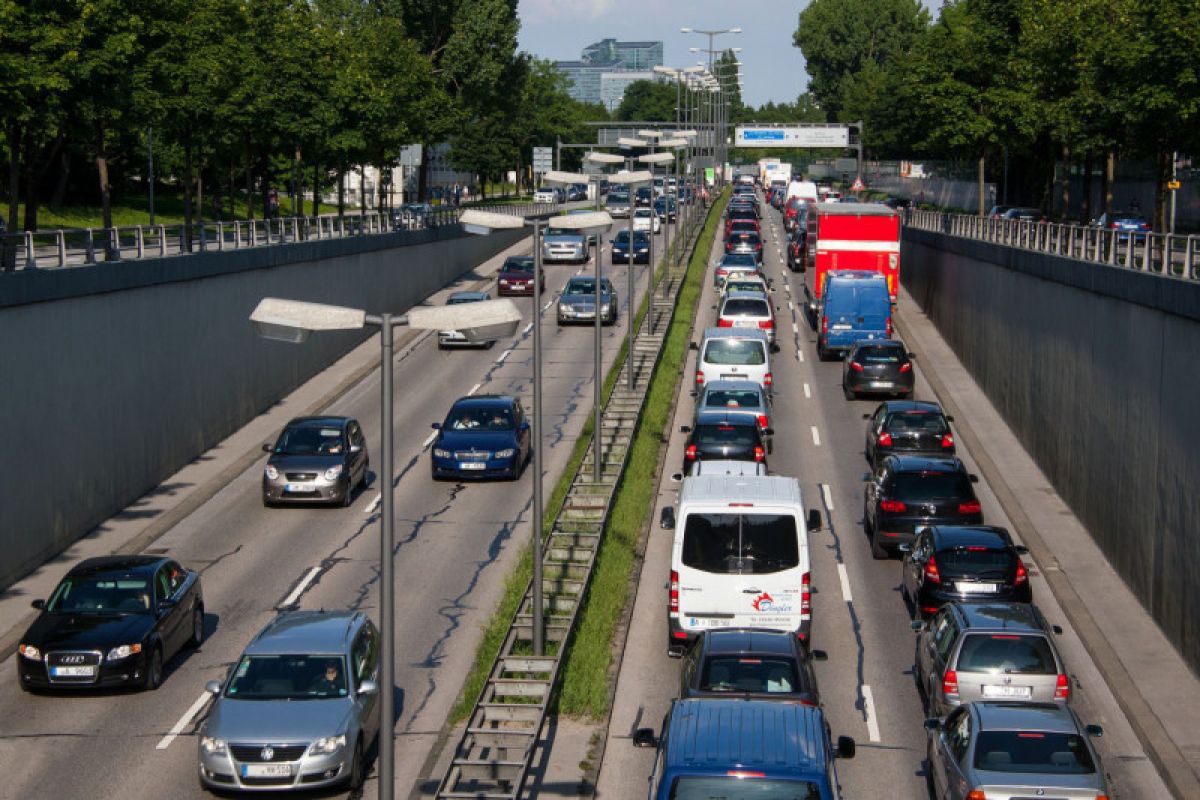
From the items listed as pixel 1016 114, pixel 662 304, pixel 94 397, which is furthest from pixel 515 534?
pixel 1016 114

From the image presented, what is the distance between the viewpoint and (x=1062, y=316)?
108 feet

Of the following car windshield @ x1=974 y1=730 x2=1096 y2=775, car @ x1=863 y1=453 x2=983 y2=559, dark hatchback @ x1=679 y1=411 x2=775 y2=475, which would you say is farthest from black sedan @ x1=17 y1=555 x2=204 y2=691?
dark hatchback @ x1=679 y1=411 x2=775 y2=475

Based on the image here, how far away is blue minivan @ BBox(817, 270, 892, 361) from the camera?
45.6m

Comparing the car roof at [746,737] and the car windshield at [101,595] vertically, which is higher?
the car roof at [746,737]

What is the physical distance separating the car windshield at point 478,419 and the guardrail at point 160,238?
7.36 meters

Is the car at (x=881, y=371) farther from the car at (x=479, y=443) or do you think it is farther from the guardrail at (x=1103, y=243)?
the car at (x=479, y=443)

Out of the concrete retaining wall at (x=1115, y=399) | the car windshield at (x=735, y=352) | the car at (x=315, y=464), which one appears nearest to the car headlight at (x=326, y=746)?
the concrete retaining wall at (x=1115, y=399)

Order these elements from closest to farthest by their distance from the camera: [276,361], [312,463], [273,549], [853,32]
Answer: [273,549] < [312,463] < [276,361] < [853,32]

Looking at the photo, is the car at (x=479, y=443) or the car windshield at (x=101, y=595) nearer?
the car windshield at (x=101, y=595)

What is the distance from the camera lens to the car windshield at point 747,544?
20609mm

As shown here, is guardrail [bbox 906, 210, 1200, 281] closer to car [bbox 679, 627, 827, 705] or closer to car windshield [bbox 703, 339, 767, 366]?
car windshield [bbox 703, 339, 767, 366]

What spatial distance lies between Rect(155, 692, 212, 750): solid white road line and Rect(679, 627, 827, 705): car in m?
6.30

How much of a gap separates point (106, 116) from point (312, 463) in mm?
12051

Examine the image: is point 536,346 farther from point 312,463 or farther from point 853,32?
point 853,32
